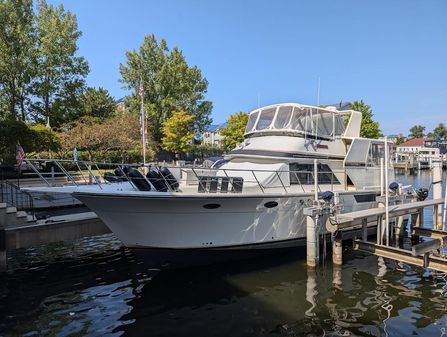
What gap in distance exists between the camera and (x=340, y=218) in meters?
9.98

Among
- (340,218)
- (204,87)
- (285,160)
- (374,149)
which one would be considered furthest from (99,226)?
(204,87)

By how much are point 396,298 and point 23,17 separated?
4078cm

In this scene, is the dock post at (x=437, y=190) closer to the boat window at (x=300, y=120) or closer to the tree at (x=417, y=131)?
the boat window at (x=300, y=120)

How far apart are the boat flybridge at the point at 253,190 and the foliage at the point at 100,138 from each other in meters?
21.3

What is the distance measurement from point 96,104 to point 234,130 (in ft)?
57.9

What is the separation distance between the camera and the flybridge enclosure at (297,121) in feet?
39.6

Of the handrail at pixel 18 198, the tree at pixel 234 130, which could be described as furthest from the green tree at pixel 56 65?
the handrail at pixel 18 198

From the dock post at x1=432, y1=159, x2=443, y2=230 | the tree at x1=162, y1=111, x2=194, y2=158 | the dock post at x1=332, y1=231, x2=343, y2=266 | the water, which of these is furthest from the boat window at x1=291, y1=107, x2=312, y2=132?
the tree at x1=162, y1=111, x2=194, y2=158

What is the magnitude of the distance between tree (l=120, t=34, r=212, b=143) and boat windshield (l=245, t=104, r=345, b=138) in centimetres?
3502

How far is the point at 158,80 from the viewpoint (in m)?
47.3

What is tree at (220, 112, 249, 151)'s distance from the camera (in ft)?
162

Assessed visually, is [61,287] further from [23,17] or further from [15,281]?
[23,17]

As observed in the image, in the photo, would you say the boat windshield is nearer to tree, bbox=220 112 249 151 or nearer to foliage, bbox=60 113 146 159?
foliage, bbox=60 113 146 159

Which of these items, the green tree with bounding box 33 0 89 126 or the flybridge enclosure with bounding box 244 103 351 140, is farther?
the green tree with bounding box 33 0 89 126
